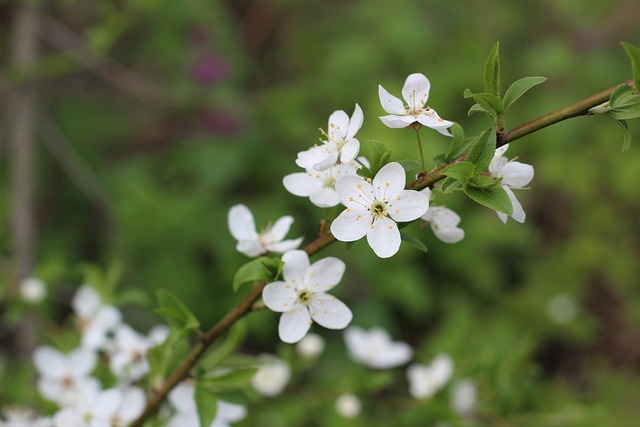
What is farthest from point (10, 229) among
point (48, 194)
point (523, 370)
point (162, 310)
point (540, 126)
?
point (540, 126)

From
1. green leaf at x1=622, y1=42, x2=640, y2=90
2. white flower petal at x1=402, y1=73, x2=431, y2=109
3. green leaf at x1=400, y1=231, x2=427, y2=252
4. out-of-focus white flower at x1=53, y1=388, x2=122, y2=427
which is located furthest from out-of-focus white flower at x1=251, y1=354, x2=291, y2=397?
green leaf at x1=622, y1=42, x2=640, y2=90

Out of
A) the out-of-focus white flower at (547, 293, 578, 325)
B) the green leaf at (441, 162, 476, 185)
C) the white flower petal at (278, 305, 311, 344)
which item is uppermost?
the out-of-focus white flower at (547, 293, 578, 325)

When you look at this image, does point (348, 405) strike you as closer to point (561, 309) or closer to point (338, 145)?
point (338, 145)

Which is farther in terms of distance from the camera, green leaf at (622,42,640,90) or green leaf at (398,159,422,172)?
green leaf at (398,159,422,172)

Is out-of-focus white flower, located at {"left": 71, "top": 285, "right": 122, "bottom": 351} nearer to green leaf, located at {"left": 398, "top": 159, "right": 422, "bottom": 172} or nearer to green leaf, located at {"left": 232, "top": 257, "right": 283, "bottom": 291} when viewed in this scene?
green leaf, located at {"left": 232, "top": 257, "right": 283, "bottom": 291}

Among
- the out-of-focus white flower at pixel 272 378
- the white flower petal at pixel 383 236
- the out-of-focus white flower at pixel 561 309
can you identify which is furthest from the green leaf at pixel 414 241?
the out-of-focus white flower at pixel 561 309

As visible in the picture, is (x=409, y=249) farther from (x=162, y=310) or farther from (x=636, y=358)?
(x=162, y=310)
